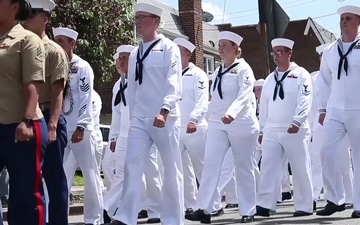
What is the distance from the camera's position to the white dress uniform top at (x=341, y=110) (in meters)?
9.62

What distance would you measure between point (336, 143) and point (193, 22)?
27.1m

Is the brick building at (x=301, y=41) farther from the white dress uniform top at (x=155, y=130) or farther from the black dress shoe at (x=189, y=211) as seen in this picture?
the white dress uniform top at (x=155, y=130)

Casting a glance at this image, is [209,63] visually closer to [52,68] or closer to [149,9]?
[149,9]

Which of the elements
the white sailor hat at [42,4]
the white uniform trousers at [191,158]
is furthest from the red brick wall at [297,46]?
the white sailor hat at [42,4]

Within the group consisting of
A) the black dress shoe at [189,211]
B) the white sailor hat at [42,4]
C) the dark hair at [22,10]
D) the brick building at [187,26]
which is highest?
the brick building at [187,26]

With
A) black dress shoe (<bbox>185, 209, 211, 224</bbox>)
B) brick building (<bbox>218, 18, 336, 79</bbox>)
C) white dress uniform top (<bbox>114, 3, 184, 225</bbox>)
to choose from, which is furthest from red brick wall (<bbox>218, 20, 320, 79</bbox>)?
white dress uniform top (<bbox>114, 3, 184, 225</bbox>)

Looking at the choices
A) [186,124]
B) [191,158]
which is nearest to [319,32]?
[191,158]

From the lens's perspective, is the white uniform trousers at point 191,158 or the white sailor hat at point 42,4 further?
the white uniform trousers at point 191,158

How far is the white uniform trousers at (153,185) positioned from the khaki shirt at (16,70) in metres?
4.77

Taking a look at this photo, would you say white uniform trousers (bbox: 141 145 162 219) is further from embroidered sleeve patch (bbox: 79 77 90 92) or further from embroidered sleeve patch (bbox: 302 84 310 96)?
embroidered sleeve patch (bbox: 302 84 310 96)

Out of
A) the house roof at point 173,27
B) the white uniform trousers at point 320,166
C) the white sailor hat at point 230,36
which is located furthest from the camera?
the house roof at point 173,27

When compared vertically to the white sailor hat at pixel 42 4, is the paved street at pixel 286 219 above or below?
below

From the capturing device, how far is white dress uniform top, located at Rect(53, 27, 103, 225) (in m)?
9.03

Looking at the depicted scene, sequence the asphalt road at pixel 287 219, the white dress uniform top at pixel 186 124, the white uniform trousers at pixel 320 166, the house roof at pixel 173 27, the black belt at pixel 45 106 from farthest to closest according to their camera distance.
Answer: the house roof at pixel 173 27 < the white uniform trousers at pixel 320 166 < the white dress uniform top at pixel 186 124 < the asphalt road at pixel 287 219 < the black belt at pixel 45 106
